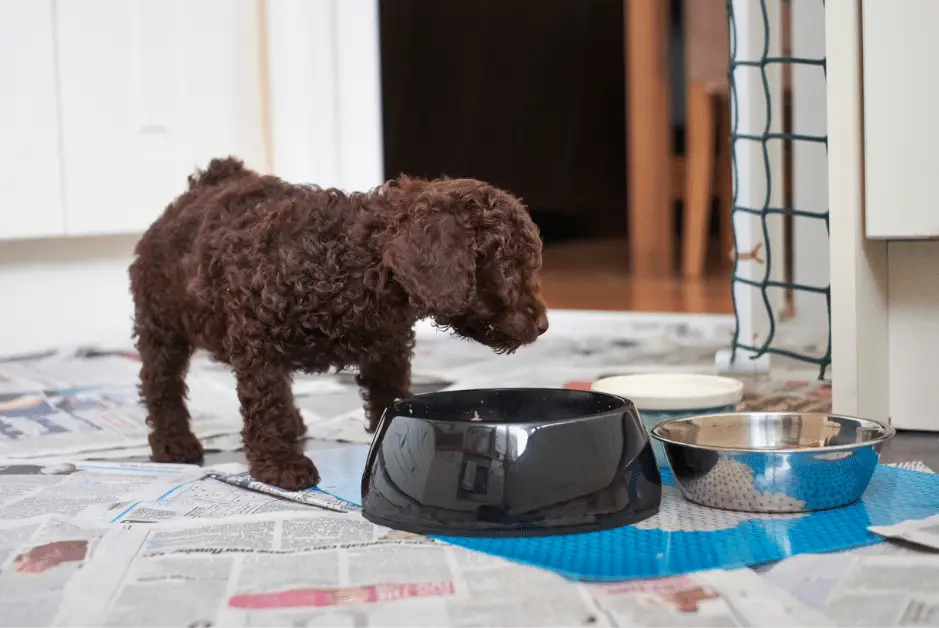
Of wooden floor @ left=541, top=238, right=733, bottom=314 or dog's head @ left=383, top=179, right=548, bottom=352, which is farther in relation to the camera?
wooden floor @ left=541, top=238, right=733, bottom=314

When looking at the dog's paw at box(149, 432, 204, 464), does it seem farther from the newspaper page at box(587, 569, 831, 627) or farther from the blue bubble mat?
the newspaper page at box(587, 569, 831, 627)

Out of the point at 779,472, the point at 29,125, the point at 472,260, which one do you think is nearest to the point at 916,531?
the point at 779,472

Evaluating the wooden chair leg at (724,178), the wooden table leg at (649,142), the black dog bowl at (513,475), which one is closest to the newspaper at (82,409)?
the black dog bowl at (513,475)

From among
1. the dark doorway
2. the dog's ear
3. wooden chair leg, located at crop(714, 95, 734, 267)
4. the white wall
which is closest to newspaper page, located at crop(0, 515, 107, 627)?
the dog's ear

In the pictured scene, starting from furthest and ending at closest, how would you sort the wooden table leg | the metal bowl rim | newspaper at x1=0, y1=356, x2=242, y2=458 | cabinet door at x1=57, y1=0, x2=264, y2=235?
1. the wooden table leg
2. cabinet door at x1=57, y1=0, x2=264, y2=235
3. newspaper at x1=0, y1=356, x2=242, y2=458
4. the metal bowl rim

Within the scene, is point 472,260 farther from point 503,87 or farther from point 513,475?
point 503,87

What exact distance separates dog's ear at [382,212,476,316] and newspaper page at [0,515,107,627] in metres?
0.40

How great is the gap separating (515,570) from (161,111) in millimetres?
2110

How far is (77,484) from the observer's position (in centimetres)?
133

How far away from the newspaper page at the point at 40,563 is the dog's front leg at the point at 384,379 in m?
0.40

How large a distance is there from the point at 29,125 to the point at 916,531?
2.17 metres

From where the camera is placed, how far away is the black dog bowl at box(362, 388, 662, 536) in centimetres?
102

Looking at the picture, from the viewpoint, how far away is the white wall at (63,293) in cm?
262

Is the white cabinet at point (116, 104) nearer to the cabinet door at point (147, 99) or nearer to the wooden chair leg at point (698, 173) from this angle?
the cabinet door at point (147, 99)
